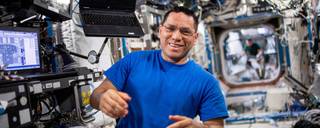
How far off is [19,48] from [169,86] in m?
1.10

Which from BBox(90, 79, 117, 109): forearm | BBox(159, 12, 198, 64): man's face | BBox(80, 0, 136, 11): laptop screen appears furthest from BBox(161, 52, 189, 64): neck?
BBox(80, 0, 136, 11): laptop screen

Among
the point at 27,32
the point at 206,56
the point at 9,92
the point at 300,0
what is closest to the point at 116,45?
the point at 27,32

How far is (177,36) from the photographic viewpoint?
2018mm

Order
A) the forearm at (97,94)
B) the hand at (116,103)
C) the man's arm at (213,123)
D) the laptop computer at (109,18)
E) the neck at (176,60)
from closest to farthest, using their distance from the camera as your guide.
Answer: the hand at (116,103), the forearm at (97,94), the man's arm at (213,123), the neck at (176,60), the laptop computer at (109,18)

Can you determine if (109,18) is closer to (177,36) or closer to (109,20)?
(109,20)

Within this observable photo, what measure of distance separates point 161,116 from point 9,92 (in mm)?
864

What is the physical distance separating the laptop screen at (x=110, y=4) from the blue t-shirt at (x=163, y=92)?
0.90m

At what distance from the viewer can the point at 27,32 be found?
2398mm

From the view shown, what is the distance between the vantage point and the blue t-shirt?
2.01m

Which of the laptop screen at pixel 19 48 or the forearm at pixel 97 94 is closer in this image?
the forearm at pixel 97 94

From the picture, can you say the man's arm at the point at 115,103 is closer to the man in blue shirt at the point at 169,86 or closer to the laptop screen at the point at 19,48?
the man in blue shirt at the point at 169,86

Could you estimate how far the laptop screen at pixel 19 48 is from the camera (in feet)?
7.03

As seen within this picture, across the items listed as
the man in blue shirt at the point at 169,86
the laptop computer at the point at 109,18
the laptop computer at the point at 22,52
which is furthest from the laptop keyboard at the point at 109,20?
the man in blue shirt at the point at 169,86

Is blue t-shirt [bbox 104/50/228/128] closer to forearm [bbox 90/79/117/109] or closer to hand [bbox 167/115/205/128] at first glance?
forearm [bbox 90/79/117/109]
